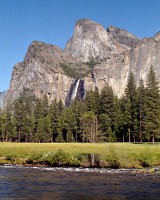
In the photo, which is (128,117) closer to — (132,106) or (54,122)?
(132,106)

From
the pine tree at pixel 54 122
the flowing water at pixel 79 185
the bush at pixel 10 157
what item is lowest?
the flowing water at pixel 79 185

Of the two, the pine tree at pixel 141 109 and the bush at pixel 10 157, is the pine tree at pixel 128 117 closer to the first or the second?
the pine tree at pixel 141 109

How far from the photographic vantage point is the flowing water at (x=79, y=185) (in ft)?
60.0

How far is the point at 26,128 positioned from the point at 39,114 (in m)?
6.89

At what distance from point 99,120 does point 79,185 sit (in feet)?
235

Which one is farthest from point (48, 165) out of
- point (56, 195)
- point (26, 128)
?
point (26, 128)

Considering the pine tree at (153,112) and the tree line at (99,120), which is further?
the tree line at (99,120)

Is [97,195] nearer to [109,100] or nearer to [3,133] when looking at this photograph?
[109,100]

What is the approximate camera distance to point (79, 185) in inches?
859

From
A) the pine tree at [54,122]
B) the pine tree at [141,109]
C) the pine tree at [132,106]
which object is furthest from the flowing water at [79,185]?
the pine tree at [54,122]

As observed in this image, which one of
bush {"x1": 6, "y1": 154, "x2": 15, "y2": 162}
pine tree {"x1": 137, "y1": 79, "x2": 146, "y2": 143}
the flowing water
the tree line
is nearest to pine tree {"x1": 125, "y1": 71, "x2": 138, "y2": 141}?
the tree line

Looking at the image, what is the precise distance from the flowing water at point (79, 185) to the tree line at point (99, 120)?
44.1 metres

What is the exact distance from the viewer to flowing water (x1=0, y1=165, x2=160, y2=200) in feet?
60.0

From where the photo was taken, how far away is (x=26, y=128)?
364 ft
